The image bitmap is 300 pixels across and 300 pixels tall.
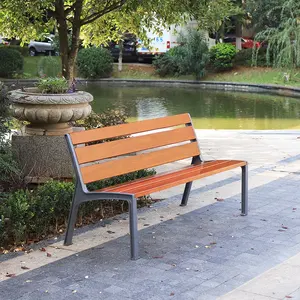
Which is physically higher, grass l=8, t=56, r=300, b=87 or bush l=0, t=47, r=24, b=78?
bush l=0, t=47, r=24, b=78

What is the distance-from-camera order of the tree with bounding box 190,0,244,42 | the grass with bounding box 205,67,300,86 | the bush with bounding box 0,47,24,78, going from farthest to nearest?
the bush with bounding box 0,47,24,78 < the grass with bounding box 205,67,300,86 < the tree with bounding box 190,0,244,42

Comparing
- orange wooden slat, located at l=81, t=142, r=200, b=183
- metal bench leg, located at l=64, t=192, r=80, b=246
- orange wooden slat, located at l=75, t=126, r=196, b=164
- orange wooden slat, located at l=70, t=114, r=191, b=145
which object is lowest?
metal bench leg, located at l=64, t=192, r=80, b=246

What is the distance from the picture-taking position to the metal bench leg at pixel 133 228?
4617 millimetres

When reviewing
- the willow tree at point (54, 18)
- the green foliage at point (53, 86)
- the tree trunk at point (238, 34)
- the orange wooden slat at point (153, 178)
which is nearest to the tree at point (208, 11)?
the willow tree at point (54, 18)

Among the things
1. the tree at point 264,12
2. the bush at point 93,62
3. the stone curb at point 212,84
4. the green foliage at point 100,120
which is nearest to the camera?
the green foliage at point 100,120

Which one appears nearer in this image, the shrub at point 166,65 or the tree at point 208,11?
the tree at point 208,11

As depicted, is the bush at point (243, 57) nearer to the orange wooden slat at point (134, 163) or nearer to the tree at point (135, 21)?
the tree at point (135, 21)

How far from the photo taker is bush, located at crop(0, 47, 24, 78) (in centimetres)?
3091

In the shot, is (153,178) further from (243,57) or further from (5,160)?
(243,57)

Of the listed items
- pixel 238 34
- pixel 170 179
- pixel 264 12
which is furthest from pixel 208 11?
pixel 238 34

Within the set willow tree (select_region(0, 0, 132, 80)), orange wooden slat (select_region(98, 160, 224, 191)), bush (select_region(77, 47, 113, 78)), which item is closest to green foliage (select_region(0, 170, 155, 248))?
orange wooden slat (select_region(98, 160, 224, 191))

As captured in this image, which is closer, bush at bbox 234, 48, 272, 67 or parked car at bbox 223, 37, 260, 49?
bush at bbox 234, 48, 272, 67

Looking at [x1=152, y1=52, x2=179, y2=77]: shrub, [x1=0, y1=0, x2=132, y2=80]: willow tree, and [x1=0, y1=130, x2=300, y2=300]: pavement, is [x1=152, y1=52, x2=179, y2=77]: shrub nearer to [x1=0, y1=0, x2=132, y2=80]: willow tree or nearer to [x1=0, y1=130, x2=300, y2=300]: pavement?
[x1=0, y1=0, x2=132, y2=80]: willow tree

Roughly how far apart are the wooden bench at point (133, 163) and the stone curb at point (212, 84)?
20.0 meters
